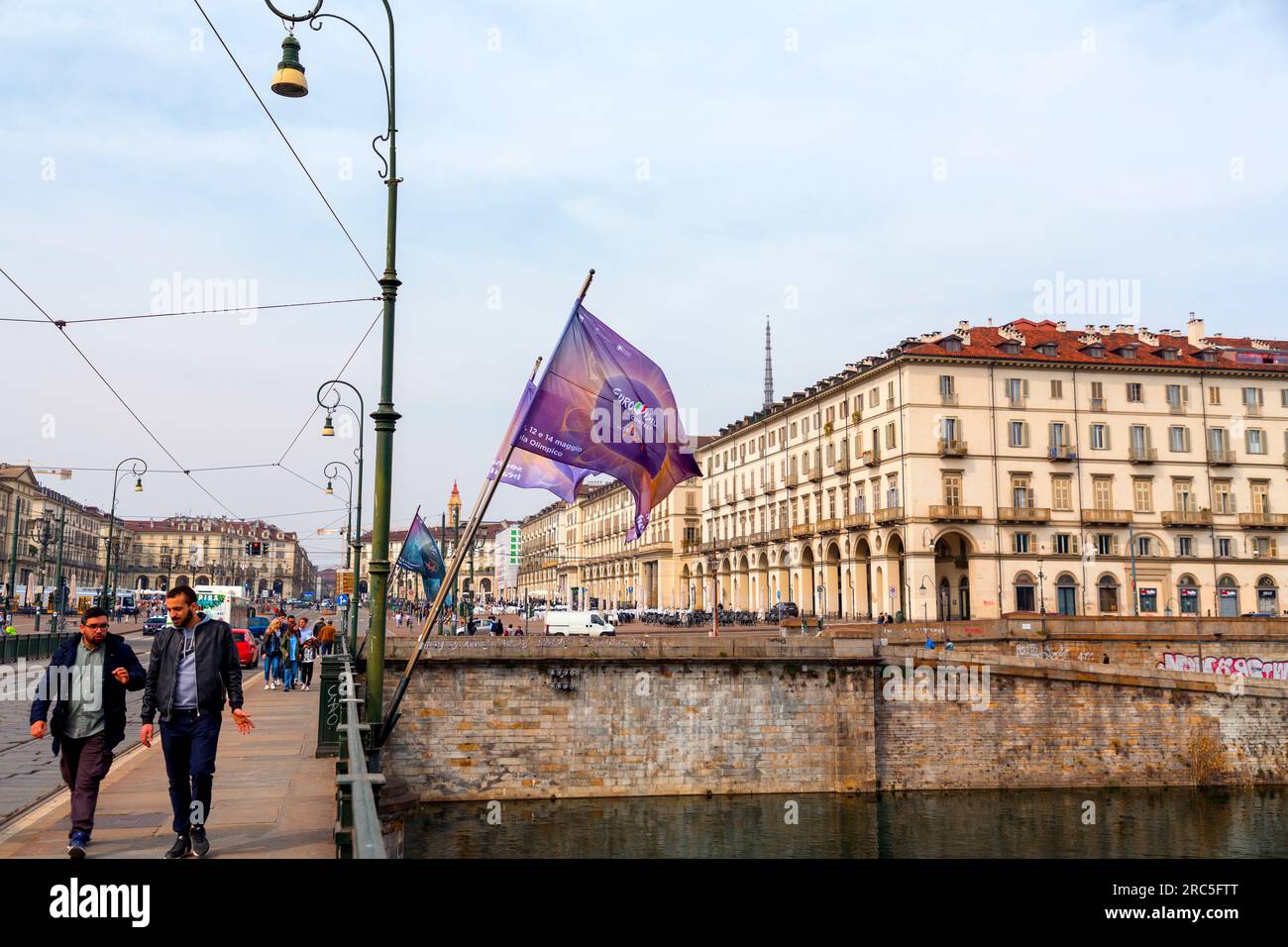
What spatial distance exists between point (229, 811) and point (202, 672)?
2.65 meters

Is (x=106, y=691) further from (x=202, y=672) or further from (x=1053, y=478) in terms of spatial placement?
(x=1053, y=478)

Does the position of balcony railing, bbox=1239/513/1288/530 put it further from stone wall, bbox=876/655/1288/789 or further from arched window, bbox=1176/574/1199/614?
stone wall, bbox=876/655/1288/789

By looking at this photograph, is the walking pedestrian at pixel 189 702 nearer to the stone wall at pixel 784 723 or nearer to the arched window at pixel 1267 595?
the stone wall at pixel 784 723

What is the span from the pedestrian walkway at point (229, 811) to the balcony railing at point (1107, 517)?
58104 millimetres

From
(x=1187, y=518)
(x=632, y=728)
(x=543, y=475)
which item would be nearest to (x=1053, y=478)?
(x=1187, y=518)

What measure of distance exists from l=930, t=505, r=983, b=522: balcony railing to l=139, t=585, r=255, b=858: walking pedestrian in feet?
188

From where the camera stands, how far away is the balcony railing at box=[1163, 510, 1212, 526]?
6462 cm

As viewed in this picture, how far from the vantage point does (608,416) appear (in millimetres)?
12977

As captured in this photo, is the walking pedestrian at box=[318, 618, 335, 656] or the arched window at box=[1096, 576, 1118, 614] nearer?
the walking pedestrian at box=[318, 618, 335, 656]

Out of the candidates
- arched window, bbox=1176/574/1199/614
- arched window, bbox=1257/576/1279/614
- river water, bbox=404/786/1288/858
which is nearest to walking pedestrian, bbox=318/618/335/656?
river water, bbox=404/786/1288/858

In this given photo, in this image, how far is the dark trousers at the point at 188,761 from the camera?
304 inches
